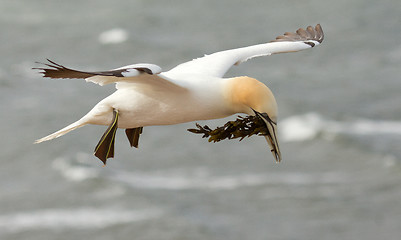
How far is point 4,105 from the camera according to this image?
71.6 m

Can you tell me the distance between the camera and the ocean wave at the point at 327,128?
230ft

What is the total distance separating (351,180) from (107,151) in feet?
202

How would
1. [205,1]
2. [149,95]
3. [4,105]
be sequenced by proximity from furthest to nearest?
[205,1], [4,105], [149,95]

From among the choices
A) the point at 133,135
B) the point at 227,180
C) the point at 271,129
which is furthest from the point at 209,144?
the point at 271,129

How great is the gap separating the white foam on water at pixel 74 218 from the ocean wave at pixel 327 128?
12.8m

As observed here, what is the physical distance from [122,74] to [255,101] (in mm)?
1549

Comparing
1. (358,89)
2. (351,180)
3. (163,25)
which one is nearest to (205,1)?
(163,25)

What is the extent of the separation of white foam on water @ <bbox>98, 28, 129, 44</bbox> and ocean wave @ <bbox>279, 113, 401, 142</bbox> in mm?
14808

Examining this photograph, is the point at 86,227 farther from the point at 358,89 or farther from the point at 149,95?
the point at 149,95

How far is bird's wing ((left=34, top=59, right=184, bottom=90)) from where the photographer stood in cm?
912

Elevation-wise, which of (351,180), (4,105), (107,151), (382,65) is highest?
(382,65)

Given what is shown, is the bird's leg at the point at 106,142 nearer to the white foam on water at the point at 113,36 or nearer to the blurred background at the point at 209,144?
the blurred background at the point at 209,144

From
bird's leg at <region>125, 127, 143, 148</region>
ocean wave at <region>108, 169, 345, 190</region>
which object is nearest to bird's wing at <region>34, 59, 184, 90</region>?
bird's leg at <region>125, 127, 143, 148</region>

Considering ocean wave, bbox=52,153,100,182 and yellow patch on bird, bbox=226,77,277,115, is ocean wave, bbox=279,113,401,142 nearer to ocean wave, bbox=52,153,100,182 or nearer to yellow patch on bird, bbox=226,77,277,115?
ocean wave, bbox=52,153,100,182
